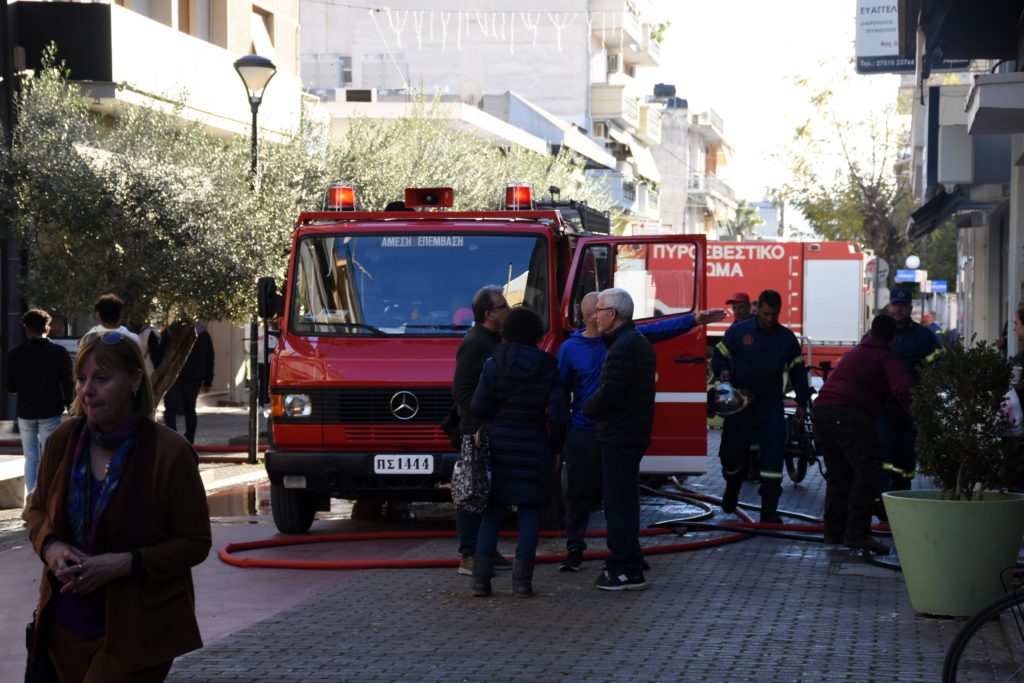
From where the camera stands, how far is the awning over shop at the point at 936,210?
2166 centimetres

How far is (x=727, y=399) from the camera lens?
11.9 m

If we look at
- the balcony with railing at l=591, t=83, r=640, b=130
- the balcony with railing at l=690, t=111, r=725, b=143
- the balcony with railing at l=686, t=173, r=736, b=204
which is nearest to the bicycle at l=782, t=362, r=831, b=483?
the balcony with railing at l=591, t=83, r=640, b=130

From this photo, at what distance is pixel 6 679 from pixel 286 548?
4.26 meters

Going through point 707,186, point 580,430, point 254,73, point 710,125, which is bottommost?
point 580,430

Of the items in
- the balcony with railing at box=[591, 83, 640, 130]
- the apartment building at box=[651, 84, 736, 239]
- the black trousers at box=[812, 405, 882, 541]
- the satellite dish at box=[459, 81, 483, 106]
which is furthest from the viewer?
the apartment building at box=[651, 84, 736, 239]

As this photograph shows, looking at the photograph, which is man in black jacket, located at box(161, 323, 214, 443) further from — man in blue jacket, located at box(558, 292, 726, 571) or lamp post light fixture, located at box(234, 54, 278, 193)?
man in blue jacket, located at box(558, 292, 726, 571)

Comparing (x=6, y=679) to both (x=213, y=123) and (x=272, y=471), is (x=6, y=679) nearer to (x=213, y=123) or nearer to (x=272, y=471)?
(x=272, y=471)

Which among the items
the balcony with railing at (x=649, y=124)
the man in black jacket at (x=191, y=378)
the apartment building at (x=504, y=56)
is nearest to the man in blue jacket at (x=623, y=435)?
the man in black jacket at (x=191, y=378)

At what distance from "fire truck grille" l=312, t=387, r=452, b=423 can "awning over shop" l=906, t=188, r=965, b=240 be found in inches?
462

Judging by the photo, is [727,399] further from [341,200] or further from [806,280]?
[806,280]

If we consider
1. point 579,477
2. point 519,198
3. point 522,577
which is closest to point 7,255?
point 519,198

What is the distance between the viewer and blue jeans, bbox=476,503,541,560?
903 centimetres

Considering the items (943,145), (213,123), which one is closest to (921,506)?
(943,145)

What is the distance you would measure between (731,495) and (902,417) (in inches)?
61.4
